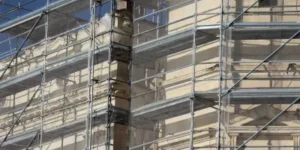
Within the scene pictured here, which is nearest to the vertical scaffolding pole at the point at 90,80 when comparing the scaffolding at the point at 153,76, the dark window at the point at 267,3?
the scaffolding at the point at 153,76

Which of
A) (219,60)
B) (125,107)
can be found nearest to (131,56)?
(125,107)

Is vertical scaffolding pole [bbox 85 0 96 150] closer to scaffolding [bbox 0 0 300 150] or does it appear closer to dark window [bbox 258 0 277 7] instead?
scaffolding [bbox 0 0 300 150]

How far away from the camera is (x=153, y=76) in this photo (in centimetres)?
1805

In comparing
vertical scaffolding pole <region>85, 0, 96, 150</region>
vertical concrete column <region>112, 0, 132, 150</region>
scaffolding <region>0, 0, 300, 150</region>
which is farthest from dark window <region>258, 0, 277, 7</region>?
vertical scaffolding pole <region>85, 0, 96, 150</region>

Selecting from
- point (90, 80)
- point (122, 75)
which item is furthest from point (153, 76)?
point (90, 80)

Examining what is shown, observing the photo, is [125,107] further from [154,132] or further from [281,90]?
[281,90]

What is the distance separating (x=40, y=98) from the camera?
19.6 metres

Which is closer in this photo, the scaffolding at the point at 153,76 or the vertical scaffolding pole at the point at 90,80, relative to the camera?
the scaffolding at the point at 153,76

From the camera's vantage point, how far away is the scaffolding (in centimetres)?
1697

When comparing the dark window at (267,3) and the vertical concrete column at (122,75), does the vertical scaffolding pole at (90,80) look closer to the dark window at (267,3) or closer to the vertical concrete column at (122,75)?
the vertical concrete column at (122,75)

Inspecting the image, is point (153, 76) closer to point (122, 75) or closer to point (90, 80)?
point (122, 75)

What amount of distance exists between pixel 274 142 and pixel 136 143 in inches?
99.2

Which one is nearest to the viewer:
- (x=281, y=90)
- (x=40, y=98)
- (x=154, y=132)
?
(x=281, y=90)

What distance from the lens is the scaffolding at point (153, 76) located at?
1697 cm
